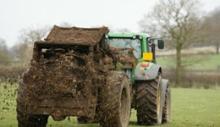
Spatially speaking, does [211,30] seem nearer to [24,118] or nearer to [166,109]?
[166,109]

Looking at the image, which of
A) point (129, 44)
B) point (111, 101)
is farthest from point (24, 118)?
point (129, 44)

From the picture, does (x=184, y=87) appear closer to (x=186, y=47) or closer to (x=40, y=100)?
(x=186, y=47)

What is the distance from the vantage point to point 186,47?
205ft

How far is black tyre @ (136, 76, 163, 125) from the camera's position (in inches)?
593

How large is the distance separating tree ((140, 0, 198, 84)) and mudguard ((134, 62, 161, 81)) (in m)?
44.6

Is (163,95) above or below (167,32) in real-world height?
below

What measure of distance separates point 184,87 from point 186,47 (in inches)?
218

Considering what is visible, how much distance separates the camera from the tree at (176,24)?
2415 inches

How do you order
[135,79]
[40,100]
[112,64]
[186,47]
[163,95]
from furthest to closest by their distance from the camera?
[186,47] → [163,95] → [135,79] → [112,64] → [40,100]

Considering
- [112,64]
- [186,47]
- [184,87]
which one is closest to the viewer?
[112,64]

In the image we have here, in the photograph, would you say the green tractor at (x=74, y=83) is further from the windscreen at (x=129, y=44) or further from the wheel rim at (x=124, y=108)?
the windscreen at (x=129, y=44)

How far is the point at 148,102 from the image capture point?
49.4ft

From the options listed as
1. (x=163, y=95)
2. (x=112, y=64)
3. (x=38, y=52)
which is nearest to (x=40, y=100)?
(x=38, y=52)

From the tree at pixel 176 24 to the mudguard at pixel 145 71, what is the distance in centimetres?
4462
